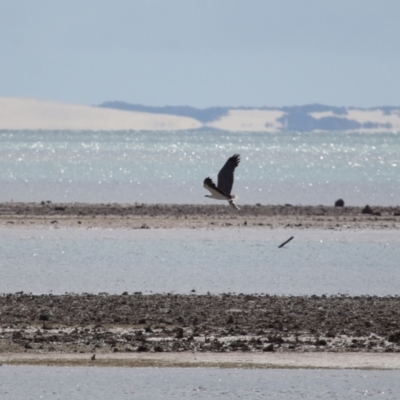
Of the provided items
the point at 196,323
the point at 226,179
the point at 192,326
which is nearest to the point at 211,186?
the point at 226,179

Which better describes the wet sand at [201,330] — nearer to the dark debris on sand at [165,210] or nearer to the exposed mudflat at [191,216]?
the exposed mudflat at [191,216]

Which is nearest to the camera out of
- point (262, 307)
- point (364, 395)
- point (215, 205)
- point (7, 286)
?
point (364, 395)

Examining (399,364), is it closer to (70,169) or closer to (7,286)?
(7,286)

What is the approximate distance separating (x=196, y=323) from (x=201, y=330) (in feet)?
1.66

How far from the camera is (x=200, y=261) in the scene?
89.3 feet

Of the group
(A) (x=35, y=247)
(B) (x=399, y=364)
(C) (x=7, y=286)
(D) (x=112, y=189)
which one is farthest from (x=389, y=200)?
(B) (x=399, y=364)

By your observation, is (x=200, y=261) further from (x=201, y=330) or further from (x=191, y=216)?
(x=191, y=216)

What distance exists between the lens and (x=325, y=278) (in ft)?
80.3

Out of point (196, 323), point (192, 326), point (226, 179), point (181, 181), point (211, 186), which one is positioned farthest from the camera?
point (181, 181)

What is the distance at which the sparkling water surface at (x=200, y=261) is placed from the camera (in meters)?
22.9

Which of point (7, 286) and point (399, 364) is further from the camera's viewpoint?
point (7, 286)

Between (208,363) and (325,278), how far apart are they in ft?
29.5

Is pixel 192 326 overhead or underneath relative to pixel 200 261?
underneath

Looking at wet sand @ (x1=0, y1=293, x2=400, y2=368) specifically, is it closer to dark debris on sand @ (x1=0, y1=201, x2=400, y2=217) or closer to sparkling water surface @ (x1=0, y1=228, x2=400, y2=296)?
sparkling water surface @ (x1=0, y1=228, x2=400, y2=296)
